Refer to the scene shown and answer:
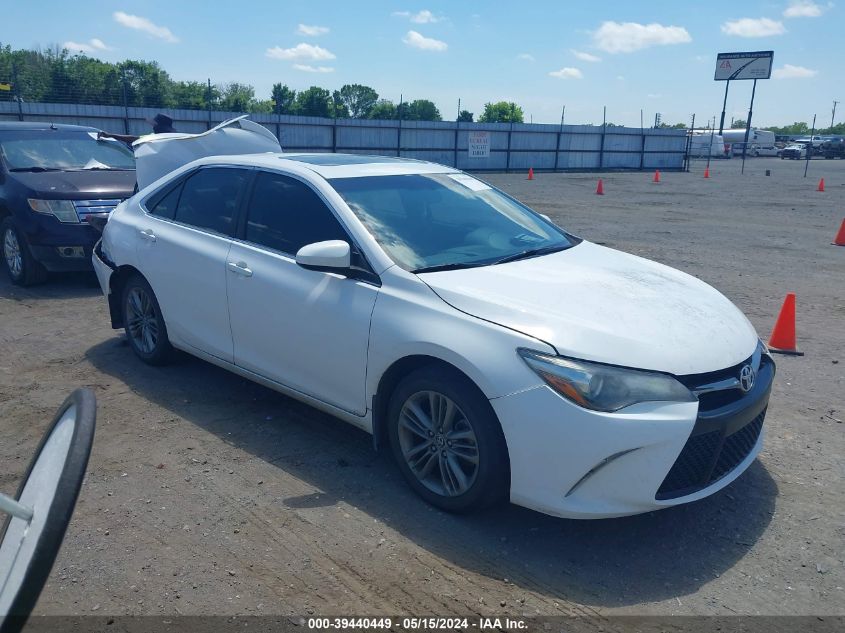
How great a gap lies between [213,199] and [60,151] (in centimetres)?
531

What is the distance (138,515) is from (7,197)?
618 cm

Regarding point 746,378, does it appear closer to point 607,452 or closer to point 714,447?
point 714,447

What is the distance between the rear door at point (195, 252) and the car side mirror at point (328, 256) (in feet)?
3.25

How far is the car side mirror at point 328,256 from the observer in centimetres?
392

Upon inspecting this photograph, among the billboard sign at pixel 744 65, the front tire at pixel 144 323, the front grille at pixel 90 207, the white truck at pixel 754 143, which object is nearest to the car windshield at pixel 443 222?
the front tire at pixel 144 323

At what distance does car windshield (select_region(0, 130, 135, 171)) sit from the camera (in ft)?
29.3

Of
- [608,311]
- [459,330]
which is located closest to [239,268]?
[459,330]

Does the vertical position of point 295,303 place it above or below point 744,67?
below

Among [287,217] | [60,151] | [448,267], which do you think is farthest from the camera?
[60,151]

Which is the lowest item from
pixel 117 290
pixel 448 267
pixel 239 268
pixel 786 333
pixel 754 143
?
pixel 786 333

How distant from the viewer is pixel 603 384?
3.18 metres

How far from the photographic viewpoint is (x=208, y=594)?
307 cm

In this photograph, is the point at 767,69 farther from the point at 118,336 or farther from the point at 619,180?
the point at 118,336

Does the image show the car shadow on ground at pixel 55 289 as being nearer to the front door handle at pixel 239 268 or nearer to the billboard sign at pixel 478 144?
the front door handle at pixel 239 268
